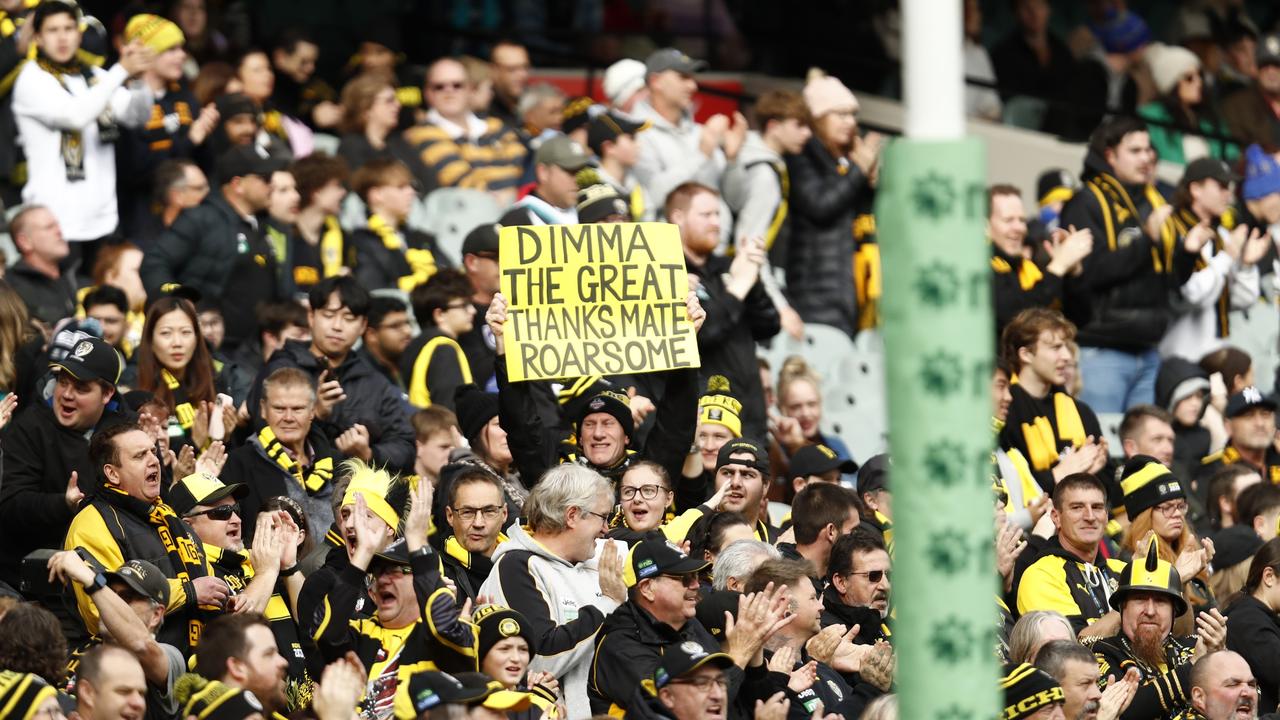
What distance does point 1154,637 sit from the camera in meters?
10.7

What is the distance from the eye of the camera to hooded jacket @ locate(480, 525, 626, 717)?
9.23 metres

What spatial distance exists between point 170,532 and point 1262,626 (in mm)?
4948

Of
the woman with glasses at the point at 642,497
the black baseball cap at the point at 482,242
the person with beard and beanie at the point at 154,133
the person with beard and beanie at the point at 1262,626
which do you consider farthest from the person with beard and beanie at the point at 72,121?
the person with beard and beanie at the point at 1262,626

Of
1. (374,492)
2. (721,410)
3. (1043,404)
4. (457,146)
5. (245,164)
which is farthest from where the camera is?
(457,146)

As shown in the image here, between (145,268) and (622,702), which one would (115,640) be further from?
(145,268)

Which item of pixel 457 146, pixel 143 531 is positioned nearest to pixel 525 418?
pixel 143 531

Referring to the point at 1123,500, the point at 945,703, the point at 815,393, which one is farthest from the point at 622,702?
the point at 815,393

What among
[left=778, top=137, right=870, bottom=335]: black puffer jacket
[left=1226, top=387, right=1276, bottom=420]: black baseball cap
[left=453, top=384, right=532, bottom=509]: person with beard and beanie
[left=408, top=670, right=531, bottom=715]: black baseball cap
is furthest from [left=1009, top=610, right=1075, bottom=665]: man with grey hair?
[left=778, top=137, right=870, bottom=335]: black puffer jacket

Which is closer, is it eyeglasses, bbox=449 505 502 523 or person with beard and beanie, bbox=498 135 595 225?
eyeglasses, bbox=449 505 502 523

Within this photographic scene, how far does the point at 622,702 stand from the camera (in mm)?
8867

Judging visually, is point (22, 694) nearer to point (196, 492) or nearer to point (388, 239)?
point (196, 492)

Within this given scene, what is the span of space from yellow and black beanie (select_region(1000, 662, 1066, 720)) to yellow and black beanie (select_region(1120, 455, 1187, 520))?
11.5ft

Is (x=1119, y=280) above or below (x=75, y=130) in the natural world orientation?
below

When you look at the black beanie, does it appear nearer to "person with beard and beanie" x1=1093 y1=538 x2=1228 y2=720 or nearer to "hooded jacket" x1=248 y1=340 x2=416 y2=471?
"hooded jacket" x1=248 y1=340 x2=416 y2=471
